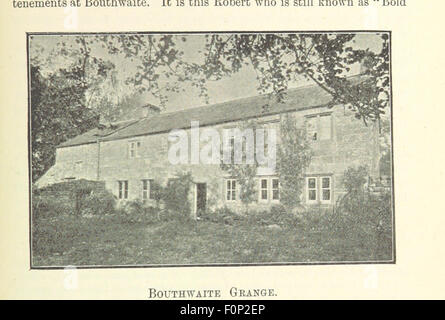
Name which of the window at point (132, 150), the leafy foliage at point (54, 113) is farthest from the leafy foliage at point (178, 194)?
the leafy foliage at point (54, 113)

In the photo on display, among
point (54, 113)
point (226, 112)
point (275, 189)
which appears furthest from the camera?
point (226, 112)

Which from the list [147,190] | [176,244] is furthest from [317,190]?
[147,190]

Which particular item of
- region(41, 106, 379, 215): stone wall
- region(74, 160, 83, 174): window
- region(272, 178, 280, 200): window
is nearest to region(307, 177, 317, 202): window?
region(41, 106, 379, 215): stone wall

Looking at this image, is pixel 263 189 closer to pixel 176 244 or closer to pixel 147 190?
pixel 176 244

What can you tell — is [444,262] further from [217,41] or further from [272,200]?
[217,41]

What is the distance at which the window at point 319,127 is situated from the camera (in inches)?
170

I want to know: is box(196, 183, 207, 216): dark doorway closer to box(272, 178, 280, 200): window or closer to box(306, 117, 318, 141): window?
box(272, 178, 280, 200): window

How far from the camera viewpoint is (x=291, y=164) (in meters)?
4.33

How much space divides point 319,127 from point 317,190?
2.33 feet

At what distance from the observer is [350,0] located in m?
4.13

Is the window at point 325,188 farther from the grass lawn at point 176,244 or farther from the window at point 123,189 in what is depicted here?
the window at point 123,189

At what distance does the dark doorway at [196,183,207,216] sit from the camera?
14.3ft

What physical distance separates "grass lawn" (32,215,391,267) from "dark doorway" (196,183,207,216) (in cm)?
23

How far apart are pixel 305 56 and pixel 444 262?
2664 millimetres
